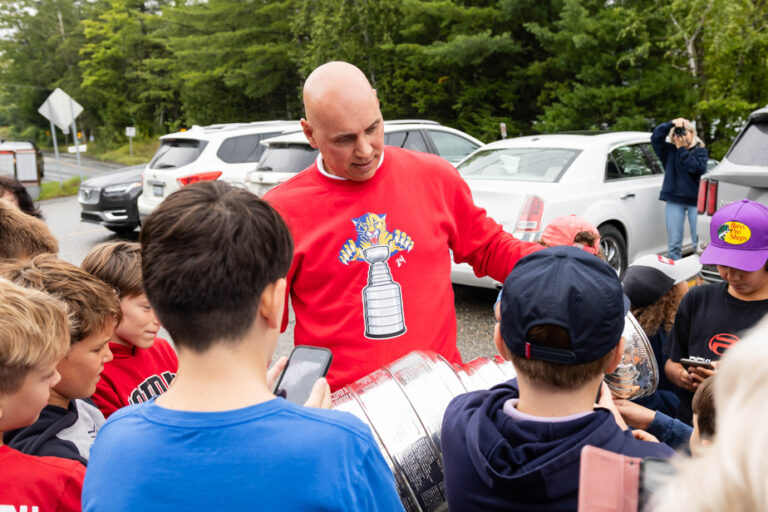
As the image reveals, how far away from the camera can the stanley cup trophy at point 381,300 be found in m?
2.25

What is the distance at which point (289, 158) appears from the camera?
8812mm

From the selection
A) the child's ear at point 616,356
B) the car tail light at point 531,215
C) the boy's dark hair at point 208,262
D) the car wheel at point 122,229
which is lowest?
the car wheel at point 122,229

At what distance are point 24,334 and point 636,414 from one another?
5.92 feet

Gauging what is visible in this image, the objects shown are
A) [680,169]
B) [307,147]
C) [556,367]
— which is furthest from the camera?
[307,147]

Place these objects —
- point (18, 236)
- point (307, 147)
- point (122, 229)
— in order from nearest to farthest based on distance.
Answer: point (18, 236) < point (307, 147) < point (122, 229)

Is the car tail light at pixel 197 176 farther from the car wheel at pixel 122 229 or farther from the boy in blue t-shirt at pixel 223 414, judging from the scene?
the boy in blue t-shirt at pixel 223 414

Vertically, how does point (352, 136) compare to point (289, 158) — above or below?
above

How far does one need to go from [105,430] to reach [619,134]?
7333mm

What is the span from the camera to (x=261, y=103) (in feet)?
120

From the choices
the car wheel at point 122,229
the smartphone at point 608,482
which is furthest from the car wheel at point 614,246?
the car wheel at point 122,229

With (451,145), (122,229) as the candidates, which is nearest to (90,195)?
(122,229)

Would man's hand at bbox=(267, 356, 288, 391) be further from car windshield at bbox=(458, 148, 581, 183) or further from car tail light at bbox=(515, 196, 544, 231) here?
car windshield at bbox=(458, 148, 581, 183)

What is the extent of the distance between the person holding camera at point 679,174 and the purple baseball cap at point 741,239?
4.49m

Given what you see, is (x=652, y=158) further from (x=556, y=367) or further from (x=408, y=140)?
(x=556, y=367)
